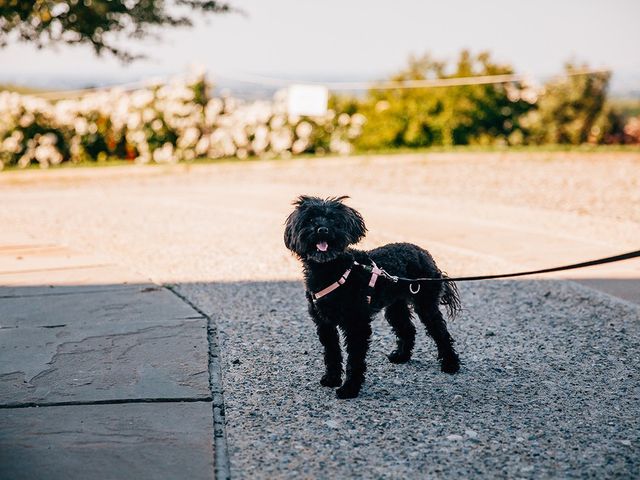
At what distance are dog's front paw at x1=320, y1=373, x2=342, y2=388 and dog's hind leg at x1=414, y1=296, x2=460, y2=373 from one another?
66 centimetres

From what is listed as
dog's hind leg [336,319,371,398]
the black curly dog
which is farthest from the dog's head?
dog's hind leg [336,319,371,398]

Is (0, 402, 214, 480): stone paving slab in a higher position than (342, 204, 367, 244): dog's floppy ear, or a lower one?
lower

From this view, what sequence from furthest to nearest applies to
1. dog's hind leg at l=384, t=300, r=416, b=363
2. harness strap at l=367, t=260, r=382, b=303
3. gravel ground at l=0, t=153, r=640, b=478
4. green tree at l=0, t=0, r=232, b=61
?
green tree at l=0, t=0, r=232, b=61
dog's hind leg at l=384, t=300, r=416, b=363
harness strap at l=367, t=260, r=382, b=303
gravel ground at l=0, t=153, r=640, b=478

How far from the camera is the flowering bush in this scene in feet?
51.1

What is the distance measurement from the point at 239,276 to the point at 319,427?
343 centimetres

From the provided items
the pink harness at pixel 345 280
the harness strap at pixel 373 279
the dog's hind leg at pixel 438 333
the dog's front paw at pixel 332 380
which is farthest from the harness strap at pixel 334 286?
the dog's hind leg at pixel 438 333

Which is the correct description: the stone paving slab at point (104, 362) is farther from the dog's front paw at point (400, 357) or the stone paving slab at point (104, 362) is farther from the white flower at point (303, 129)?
the white flower at point (303, 129)

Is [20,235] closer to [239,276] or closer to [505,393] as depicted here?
[239,276]

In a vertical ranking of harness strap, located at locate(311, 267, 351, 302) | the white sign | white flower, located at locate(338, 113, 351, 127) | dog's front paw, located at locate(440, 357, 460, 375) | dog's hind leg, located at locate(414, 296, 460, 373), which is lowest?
dog's front paw, located at locate(440, 357, 460, 375)

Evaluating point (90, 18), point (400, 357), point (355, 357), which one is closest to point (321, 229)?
point (355, 357)

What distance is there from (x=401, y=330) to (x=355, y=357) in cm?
67

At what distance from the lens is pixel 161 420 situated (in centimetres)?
393

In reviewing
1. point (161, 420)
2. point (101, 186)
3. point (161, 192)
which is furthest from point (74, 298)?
point (101, 186)

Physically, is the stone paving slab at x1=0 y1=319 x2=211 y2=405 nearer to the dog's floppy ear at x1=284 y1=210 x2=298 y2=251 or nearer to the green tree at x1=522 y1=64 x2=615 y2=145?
the dog's floppy ear at x1=284 y1=210 x2=298 y2=251
